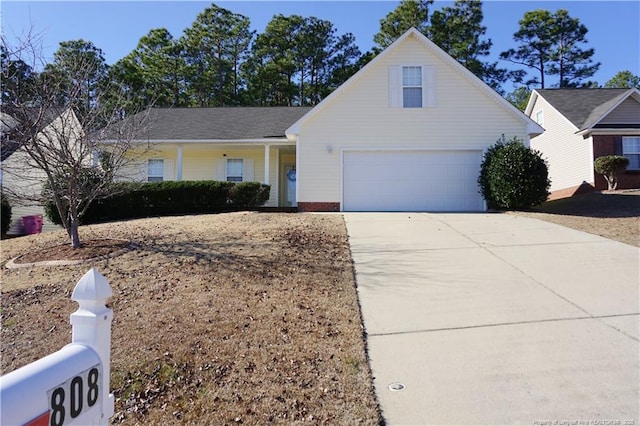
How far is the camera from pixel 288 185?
18062 mm

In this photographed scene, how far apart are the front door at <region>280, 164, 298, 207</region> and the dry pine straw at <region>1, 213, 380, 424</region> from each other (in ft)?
32.4

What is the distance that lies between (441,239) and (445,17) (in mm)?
30583

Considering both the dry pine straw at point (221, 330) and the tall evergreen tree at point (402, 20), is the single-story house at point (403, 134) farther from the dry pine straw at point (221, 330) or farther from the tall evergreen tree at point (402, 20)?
the tall evergreen tree at point (402, 20)

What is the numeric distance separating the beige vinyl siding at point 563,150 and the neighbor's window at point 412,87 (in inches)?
333

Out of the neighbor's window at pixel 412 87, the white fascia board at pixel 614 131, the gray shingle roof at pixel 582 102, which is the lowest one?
the white fascia board at pixel 614 131

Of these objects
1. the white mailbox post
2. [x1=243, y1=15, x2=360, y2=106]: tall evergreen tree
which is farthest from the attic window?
[x1=243, y1=15, x2=360, y2=106]: tall evergreen tree

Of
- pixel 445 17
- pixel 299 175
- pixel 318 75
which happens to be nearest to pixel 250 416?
pixel 299 175

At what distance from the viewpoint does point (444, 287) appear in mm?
5586

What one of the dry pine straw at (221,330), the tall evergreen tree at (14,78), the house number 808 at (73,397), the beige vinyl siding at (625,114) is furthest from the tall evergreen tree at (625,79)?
the house number 808 at (73,397)

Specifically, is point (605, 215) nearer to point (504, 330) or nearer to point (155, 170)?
point (504, 330)

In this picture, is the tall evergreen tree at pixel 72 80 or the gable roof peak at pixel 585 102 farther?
the gable roof peak at pixel 585 102

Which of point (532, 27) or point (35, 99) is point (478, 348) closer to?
point (35, 99)

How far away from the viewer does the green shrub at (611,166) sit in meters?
17.4

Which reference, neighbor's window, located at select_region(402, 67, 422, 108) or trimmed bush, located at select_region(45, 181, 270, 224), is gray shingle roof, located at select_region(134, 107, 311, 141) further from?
neighbor's window, located at select_region(402, 67, 422, 108)
